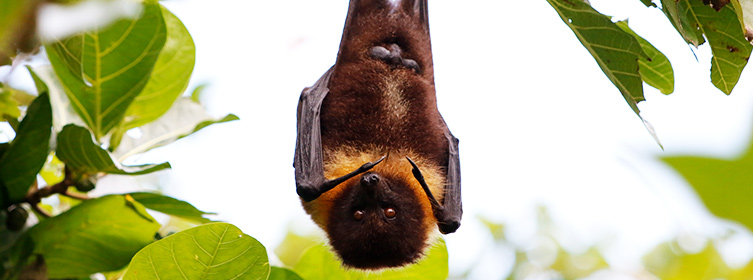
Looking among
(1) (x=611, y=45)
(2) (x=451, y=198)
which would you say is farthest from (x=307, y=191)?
(1) (x=611, y=45)

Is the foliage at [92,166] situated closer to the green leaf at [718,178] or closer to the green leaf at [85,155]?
the green leaf at [85,155]

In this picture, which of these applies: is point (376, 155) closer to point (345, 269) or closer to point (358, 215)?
point (358, 215)

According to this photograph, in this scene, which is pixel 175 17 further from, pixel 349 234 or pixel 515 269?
pixel 515 269

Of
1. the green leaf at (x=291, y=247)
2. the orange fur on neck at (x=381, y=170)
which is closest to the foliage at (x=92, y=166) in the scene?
the orange fur on neck at (x=381, y=170)

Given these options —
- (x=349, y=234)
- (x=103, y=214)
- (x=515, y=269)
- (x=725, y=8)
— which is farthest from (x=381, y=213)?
(x=515, y=269)

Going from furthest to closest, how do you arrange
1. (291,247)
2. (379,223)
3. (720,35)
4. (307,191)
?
(291,247) < (379,223) < (307,191) < (720,35)

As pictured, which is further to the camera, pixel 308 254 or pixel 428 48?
pixel 428 48
